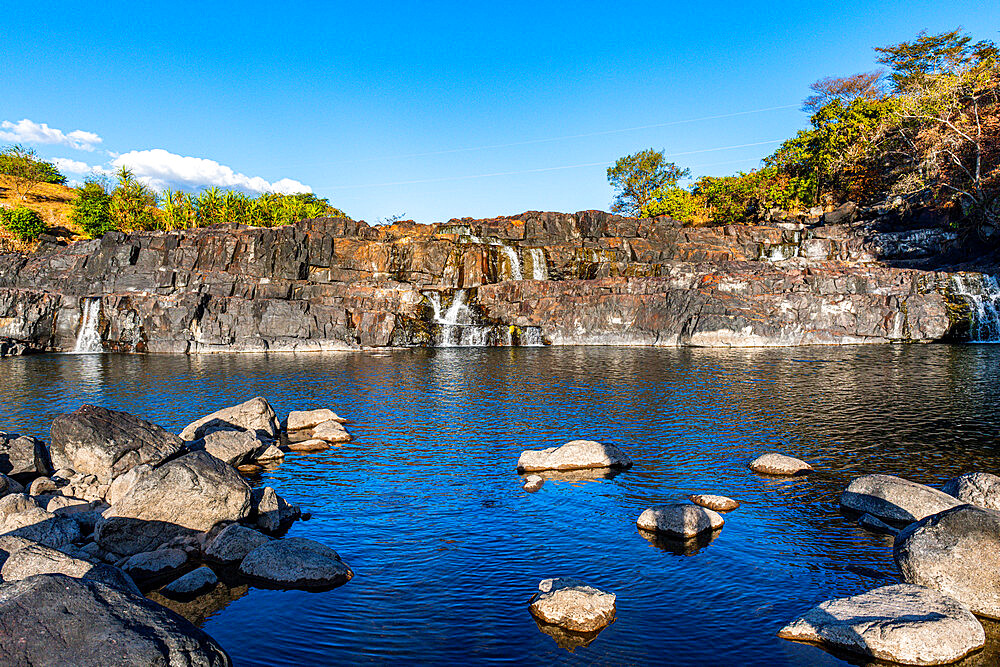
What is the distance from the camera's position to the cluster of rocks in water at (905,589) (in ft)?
40.3

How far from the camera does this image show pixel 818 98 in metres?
122

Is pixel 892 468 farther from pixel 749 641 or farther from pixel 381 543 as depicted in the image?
pixel 381 543

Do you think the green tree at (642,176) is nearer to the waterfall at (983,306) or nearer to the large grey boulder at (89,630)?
the waterfall at (983,306)

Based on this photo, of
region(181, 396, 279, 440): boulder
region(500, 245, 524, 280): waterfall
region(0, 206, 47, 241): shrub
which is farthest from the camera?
region(0, 206, 47, 241): shrub

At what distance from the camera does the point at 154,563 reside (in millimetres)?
16672

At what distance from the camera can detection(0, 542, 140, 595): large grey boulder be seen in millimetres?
13625

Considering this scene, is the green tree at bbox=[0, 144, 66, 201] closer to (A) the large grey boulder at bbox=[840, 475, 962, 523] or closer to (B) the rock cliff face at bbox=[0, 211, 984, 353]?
(B) the rock cliff face at bbox=[0, 211, 984, 353]

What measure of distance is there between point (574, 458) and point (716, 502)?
21.8ft

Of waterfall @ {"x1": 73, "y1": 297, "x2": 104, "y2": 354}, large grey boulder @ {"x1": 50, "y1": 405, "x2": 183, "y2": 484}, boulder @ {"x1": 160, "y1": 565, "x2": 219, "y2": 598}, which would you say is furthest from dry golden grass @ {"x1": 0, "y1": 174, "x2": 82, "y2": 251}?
boulder @ {"x1": 160, "y1": 565, "x2": 219, "y2": 598}

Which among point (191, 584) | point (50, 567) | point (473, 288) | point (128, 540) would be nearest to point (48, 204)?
point (473, 288)

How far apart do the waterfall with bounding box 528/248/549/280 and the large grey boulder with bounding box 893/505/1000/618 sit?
7245cm

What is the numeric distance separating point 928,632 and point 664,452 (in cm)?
1577

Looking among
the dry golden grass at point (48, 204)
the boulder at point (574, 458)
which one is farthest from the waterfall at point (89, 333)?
the boulder at point (574, 458)

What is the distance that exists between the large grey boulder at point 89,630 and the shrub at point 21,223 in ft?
391
